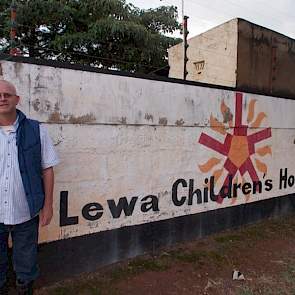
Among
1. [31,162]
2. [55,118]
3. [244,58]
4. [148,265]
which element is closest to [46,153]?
[31,162]

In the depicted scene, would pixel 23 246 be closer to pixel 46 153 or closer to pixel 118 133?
pixel 46 153

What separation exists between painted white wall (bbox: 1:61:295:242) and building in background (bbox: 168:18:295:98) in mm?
660

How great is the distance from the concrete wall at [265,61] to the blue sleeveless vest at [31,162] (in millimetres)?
3702

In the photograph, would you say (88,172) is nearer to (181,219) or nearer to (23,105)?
(23,105)

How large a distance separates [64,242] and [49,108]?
124 centimetres

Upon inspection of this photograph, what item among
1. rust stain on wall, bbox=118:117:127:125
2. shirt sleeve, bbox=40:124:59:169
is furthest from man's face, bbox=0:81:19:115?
rust stain on wall, bbox=118:117:127:125

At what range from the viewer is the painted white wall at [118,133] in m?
3.43

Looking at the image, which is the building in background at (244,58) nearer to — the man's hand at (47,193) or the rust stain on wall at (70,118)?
the rust stain on wall at (70,118)

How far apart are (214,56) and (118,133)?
110 inches

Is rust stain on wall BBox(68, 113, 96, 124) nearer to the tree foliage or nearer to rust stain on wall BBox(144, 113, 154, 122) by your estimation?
rust stain on wall BBox(144, 113, 154, 122)

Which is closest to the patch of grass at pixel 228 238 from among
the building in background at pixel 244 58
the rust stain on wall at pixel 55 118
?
the building in background at pixel 244 58

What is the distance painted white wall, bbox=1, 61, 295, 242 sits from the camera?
343 centimetres

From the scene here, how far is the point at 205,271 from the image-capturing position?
4.14 meters

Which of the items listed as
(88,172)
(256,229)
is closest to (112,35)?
(256,229)
